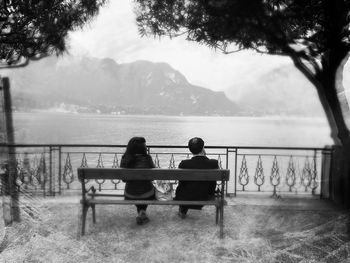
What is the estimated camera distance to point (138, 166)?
4.89 metres

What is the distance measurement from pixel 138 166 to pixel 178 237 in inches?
39.2

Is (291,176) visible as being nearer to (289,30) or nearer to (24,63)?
(289,30)

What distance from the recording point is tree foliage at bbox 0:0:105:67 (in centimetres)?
693

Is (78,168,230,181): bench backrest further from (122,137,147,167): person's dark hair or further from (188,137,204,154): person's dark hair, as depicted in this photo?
(188,137,204,154): person's dark hair

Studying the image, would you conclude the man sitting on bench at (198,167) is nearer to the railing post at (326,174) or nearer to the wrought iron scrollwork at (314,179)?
the railing post at (326,174)

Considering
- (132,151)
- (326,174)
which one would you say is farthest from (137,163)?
(326,174)

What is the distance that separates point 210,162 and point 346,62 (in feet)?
9.79

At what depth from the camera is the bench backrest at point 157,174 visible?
15.3 feet

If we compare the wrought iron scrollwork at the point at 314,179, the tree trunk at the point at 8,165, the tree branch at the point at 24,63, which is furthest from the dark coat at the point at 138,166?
the tree branch at the point at 24,63

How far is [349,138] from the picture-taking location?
19.0 ft

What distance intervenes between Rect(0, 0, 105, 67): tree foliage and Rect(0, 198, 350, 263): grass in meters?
3.22

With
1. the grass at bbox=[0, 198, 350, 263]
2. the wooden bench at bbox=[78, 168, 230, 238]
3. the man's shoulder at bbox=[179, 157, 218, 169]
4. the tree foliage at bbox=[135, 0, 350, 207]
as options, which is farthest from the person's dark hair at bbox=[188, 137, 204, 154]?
the tree foliage at bbox=[135, 0, 350, 207]

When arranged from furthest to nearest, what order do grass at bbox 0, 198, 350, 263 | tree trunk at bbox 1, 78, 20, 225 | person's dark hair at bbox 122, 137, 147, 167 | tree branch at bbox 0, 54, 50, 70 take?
tree branch at bbox 0, 54, 50, 70
person's dark hair at bbox 122, 137, 147, 167
tree trunk at bbox 1, 78, 20, 225
grass at bbox 0, 198, 350, 263

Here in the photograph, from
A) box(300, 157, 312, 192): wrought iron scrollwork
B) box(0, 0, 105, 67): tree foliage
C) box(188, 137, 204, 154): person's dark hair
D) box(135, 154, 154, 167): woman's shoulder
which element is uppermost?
box(0, 0, 105, 67): tree foliage
